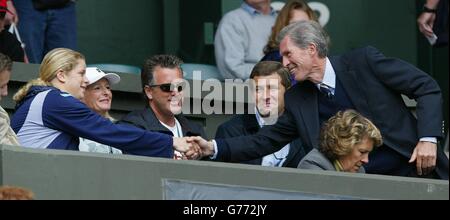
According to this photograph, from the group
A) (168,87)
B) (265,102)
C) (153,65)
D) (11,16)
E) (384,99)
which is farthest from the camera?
(11,16)

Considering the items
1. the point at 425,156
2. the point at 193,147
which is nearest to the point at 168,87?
the point at 193,147

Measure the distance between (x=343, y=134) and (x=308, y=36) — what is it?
3.15 ft

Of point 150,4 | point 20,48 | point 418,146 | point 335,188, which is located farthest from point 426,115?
point 150,4

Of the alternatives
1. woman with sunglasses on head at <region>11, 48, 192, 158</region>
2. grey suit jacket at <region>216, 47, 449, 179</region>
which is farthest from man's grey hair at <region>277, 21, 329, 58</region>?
woman with sunglasses on head at <region>11, 48, 192, 158</region>

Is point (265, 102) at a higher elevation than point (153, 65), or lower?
lower

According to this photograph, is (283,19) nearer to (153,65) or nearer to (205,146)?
(153,65)

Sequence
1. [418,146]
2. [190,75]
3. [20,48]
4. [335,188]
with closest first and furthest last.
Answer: [335,188] → [418,146] → [20,48] → [190,75]

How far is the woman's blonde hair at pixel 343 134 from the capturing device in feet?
29.3

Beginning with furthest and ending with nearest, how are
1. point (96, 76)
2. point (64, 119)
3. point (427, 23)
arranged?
point (427, 23) → point (96, 76) → point (64, 119)

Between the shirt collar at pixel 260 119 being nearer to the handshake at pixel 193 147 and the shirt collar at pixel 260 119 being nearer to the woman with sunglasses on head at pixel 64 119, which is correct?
the handshake at pixel 193 147

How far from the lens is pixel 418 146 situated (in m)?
9.23

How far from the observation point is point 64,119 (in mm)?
9039
